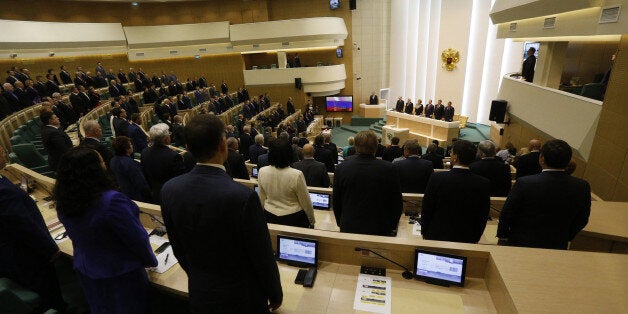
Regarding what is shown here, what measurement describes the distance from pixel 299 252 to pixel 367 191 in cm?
65

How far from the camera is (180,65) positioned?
15742 millimetres

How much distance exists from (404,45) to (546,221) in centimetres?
1514

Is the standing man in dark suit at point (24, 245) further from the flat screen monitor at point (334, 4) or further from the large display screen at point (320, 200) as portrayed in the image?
the flat screen monitor at point (334, 4)

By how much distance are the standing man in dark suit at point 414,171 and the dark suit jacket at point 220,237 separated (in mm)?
2419

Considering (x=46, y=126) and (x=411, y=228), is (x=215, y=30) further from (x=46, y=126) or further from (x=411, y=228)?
(x=411, y=228)

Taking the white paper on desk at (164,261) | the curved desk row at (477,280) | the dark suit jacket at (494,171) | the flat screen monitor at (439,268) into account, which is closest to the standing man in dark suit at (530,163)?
the dark suit jacket at (494,171)

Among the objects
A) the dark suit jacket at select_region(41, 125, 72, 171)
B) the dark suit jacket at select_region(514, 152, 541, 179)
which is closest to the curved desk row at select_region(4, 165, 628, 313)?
the dark suit jacket at select_region(514, 152, 541, 179)

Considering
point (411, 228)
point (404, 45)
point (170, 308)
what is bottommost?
point (170, 308)

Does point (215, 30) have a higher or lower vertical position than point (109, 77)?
higher

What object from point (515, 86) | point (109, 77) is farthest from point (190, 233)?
point (109, 77)

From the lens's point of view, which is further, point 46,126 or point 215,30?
point 215,30

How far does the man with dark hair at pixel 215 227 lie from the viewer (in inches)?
49.0

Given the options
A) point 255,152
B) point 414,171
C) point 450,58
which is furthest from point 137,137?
point 450,58

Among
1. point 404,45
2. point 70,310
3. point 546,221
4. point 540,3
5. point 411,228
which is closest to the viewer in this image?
point 546,221
